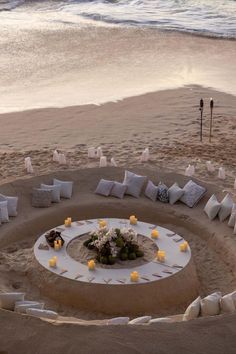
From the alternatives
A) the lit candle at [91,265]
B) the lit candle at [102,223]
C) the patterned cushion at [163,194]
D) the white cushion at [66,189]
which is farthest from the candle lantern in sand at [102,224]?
the patterned cushion at [163,194]

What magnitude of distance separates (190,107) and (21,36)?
14.6m

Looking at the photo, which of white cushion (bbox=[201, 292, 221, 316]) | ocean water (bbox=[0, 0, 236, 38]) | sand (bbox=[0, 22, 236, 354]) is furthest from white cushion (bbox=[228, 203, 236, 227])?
ocean water (bbox=[0, 0, 236, 38])

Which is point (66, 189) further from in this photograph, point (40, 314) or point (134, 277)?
point (40, 314)

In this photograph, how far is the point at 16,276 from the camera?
11562mm

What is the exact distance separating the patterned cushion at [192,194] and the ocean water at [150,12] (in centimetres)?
2195

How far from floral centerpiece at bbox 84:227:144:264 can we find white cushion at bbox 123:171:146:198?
279 cm

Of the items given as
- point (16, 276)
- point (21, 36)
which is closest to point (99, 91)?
point (21, 36)

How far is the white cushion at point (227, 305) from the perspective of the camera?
30.3 feet

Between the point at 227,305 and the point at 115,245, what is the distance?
2.67 metres

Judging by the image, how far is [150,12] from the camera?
41344 millimetres

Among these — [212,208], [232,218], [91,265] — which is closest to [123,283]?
[91,265]

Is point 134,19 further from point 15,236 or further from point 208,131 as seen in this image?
point 15,236

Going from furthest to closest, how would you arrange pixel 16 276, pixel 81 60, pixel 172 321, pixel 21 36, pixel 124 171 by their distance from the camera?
pixel 21 36, pixel 81 60, pixel 124 171, pixel 16 276, pixel 172 321

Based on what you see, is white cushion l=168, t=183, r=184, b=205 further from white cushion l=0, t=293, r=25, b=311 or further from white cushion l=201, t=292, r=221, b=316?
white cushion l=0, t=293, r=25, b=311
